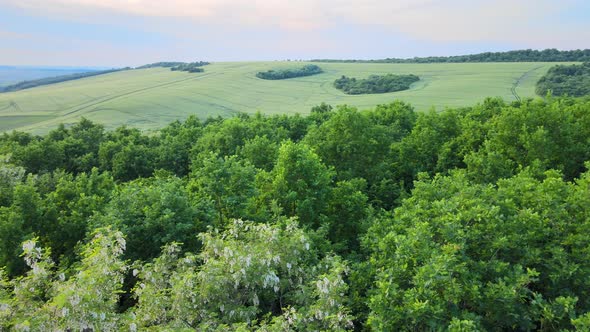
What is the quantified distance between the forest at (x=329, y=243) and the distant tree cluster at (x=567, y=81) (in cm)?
6212

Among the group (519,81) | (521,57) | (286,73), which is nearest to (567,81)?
(519,81)

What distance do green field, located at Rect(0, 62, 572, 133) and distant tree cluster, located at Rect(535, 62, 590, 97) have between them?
3.34 metres

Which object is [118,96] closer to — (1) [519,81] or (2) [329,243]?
(1) [519,81]

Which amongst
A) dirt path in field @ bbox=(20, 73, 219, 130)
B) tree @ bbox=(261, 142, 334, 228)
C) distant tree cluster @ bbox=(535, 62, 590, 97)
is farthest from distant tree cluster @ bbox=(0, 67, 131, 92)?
distant tree cluster @ bbox=(535, 62, 590, 97)

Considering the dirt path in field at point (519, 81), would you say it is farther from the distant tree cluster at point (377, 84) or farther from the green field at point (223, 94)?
the distant tree cluster at point (377, 84)

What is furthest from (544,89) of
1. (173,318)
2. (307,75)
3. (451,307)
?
(173,318)

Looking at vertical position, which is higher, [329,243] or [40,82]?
[40,82]

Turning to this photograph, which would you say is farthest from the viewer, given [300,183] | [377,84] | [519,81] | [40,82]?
[40,82]

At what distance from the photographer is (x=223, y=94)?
12756cm

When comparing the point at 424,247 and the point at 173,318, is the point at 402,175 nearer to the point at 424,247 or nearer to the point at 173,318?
the point at 424,247

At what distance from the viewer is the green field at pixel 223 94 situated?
99.2m

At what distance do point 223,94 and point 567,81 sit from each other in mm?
96169

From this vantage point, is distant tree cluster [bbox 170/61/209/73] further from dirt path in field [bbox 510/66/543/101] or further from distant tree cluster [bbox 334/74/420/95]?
dirt path in field [bbox 510/66/543/101]

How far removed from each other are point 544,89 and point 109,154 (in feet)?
310
